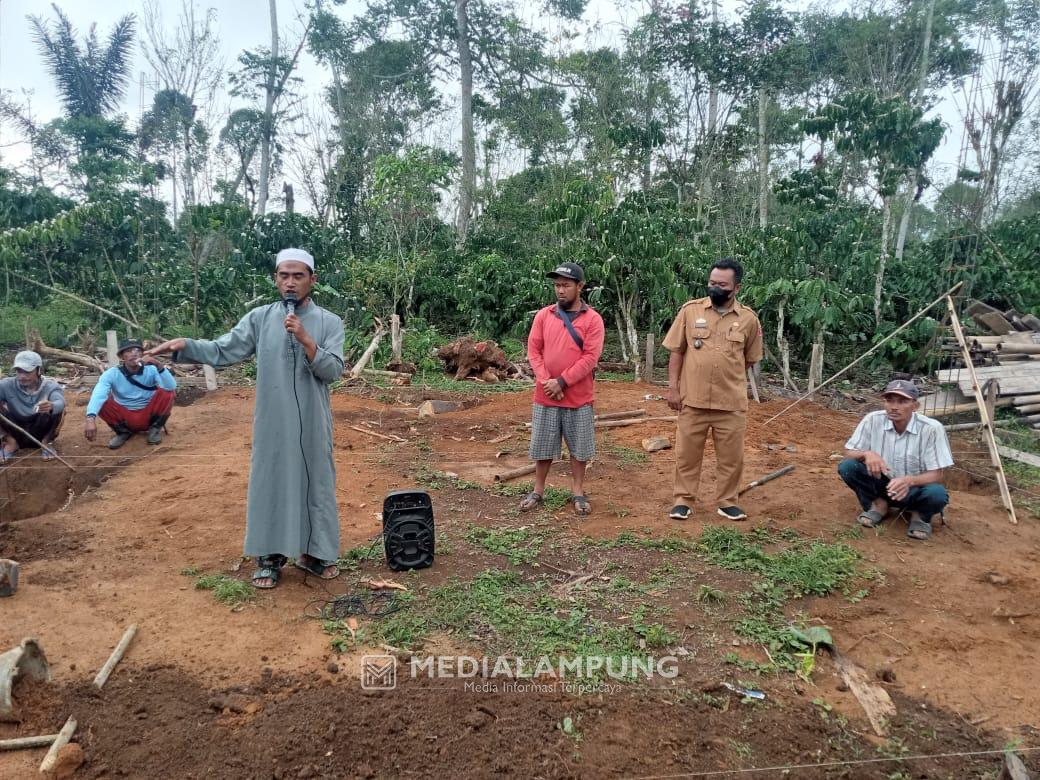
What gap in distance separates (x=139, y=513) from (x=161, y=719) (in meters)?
2.63

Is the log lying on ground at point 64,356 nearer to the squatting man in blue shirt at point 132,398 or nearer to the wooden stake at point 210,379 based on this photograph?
the wooden stake at point 210,379

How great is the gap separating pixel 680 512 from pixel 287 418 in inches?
103

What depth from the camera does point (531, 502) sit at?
4809 millimetres

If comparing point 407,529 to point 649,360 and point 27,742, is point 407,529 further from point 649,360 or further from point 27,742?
point 649,360

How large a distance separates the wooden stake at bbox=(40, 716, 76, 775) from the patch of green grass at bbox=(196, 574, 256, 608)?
930mm

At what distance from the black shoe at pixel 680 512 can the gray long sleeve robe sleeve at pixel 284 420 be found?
2.33 m

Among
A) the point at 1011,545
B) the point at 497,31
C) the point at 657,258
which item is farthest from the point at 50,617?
the point at 497,31

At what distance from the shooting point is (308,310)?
3.48 metres

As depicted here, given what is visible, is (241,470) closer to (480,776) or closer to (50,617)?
(50,617)

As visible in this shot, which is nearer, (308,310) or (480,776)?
(480,776)

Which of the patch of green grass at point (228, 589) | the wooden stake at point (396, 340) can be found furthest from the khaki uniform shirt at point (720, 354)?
the wooden stake at point (396, 340)

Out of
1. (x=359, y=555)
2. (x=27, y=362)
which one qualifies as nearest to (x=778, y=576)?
(x=359, y=555)

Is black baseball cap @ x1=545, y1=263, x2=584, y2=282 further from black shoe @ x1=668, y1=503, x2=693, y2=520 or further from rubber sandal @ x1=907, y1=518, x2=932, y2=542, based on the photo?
rubber sandal @ x1=907, y1=518, x2=932, y2=542

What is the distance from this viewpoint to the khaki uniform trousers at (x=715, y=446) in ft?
14.7
